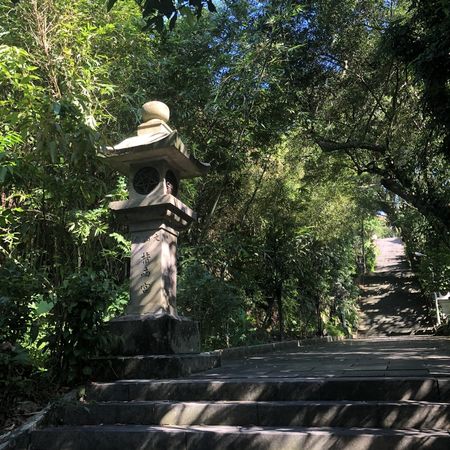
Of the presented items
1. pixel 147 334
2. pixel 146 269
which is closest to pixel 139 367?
pixel 147 334

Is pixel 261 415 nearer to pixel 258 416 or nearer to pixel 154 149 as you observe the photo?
pixel 258 416

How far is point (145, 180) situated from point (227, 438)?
3.20 metres

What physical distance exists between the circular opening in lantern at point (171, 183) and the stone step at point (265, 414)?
251 centimetres

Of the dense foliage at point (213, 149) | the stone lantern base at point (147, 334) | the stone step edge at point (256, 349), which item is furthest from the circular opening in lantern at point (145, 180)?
the stone step edge at point (256, 349)

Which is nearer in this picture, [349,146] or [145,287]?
[145,287]

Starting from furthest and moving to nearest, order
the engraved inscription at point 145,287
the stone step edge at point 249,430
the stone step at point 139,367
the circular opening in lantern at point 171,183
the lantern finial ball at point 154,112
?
1. the lantern finial ball at point 154,112
2. the circular opening in lantern at point 171,183
3. the engraved inscription at point 145,287
4. the stone step at point 139,367
5. the stone step edge at point 249,430

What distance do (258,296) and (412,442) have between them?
24.8 ft

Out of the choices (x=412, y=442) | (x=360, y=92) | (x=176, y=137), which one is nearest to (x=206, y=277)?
(x=176, y=137)

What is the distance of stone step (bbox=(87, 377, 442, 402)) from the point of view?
3377 millimetres

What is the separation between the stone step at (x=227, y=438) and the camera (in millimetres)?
2787

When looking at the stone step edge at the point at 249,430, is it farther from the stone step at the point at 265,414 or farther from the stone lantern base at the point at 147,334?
the stone lantern base at the point at 147,334

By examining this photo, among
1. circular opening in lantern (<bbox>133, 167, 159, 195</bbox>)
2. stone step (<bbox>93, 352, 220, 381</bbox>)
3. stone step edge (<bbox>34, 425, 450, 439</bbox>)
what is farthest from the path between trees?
stone step edge (<bbox>34, 425, 450, 439</bbox>)

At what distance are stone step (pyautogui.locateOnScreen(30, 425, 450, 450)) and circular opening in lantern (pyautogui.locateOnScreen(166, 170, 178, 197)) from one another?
2.75 metres

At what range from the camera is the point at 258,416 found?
11.1ft
